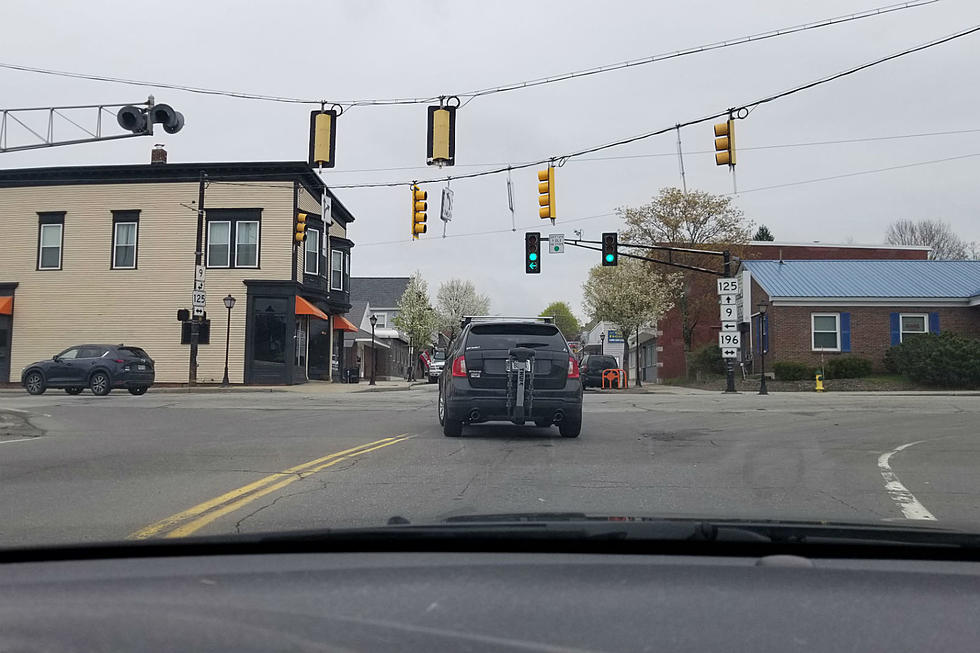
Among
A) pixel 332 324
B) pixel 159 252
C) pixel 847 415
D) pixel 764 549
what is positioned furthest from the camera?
pixel 332 324

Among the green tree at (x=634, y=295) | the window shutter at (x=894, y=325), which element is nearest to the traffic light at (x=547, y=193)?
the window shutter at (x=894, y=325)

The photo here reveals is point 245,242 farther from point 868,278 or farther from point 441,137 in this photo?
point 868,278

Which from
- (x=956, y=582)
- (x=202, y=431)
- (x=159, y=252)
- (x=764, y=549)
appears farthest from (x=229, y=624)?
(x=159, y=252)

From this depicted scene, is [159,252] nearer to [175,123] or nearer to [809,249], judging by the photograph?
[175,123]

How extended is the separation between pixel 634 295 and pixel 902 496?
36061 millimetres

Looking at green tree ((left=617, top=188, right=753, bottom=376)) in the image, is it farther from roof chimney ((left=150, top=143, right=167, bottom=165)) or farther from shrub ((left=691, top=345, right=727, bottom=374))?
roof chimney ((left=150, top=143, right=167, bottom=165))

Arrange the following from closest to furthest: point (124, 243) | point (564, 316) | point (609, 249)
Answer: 1. point (609, 249)
2. point (124, 243)
3. point (564, 316)

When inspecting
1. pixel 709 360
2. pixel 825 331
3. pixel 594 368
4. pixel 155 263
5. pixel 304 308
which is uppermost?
pixel 155 263

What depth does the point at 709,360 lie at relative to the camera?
136ft

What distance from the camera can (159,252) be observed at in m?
34.8

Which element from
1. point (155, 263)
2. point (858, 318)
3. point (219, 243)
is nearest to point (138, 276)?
point (155, 263)

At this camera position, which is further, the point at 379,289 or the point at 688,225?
the point at 379,289

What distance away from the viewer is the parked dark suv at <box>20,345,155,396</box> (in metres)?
25.3

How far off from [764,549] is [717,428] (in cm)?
1191
